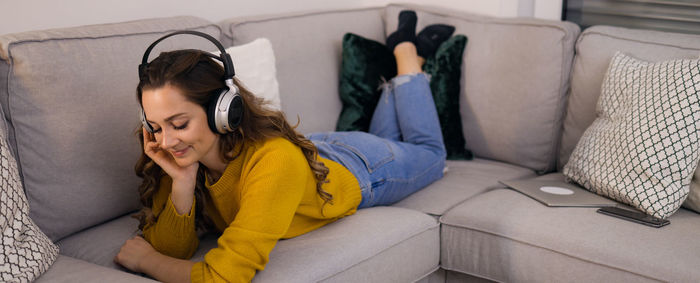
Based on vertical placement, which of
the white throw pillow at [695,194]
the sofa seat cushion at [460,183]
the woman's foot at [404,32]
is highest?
the woman's foot at [404,32]

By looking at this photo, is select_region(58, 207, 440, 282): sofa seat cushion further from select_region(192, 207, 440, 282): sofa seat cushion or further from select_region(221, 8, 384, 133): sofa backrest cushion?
select_region(221, 8, 384, 133): sofa backrest cushion

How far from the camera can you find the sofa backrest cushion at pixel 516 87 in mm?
2039

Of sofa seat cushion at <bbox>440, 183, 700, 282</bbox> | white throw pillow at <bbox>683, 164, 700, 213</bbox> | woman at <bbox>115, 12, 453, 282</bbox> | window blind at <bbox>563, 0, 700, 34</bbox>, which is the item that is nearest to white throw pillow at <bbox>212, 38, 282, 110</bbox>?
woman at <bbox>115, 12, 453, 282</bbox>

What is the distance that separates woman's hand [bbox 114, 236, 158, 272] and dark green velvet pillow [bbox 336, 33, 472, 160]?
3.02ft

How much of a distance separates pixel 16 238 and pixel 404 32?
4.80 feet

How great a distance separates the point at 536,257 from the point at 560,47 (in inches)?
31.4

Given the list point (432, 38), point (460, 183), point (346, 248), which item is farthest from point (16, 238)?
point (432, 38)

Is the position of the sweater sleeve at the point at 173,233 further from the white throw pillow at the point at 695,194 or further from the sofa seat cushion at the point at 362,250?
the white throw pillow at the point at 695,194

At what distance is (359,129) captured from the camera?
7.20 ft

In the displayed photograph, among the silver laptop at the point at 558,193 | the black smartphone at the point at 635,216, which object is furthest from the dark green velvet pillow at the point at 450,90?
the black smartphone at the point at 635,216

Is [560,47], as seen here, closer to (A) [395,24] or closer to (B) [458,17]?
(B) [458,17]

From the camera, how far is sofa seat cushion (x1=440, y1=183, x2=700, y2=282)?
4.51 ft

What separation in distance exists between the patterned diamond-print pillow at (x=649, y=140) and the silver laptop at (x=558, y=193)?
0.03 meters

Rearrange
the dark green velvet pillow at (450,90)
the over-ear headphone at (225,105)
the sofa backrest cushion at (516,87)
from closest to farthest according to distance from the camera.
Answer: the over-ear headphone at (225,105) < the sofa backrest cushion at (516,87) < the dark green velvet pillow at (450,90)
